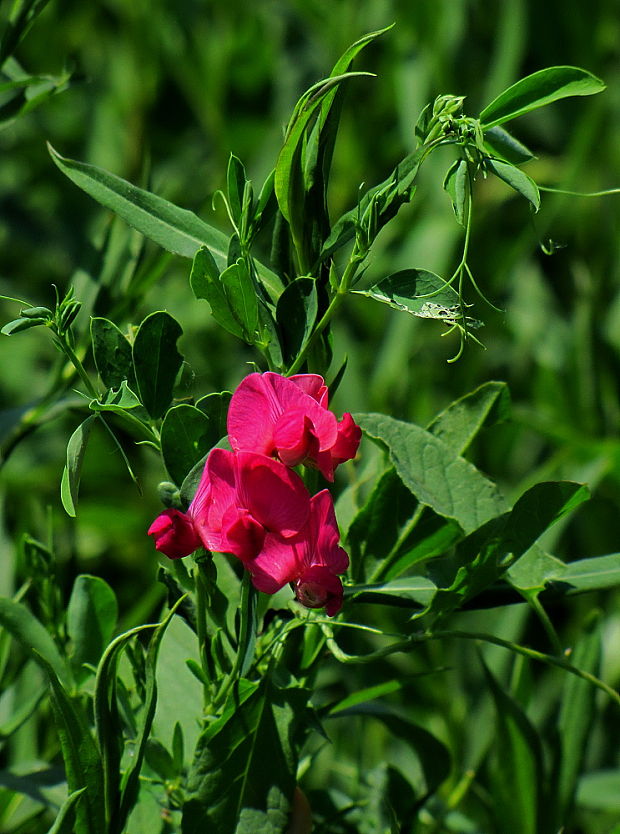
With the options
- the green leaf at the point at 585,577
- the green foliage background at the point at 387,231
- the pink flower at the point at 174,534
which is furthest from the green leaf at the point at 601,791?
the pink flower at the point at 174,534

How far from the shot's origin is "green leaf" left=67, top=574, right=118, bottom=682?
1.24 ft

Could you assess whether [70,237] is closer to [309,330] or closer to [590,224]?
[590,224]

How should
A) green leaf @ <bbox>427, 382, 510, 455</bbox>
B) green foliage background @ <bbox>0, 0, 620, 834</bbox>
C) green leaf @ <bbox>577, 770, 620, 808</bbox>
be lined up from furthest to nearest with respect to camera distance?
1. green foliage background @ <bbox>0, 0, 620, 834</bbox>
2. green leaf @ <bbox>577, 770, 620, 808</bbox>
3. green leaf @ <bbox>427, 382, 510, 455</bbox>

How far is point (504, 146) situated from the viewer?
309 mm

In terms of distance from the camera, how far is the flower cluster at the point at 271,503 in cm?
28

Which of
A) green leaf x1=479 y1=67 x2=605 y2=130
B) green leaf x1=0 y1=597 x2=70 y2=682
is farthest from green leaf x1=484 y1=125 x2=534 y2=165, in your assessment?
green leaf x1=0 y1=597 x2=70 y2=682

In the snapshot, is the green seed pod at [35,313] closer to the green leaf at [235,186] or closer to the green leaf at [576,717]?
the green leaf at [235,186]

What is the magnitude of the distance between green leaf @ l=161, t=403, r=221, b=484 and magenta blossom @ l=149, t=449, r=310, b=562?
2 centimetres

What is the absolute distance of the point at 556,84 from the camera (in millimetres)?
304

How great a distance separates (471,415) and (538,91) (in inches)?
4.8

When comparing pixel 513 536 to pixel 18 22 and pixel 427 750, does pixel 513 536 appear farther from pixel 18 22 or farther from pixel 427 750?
pixel 18 22

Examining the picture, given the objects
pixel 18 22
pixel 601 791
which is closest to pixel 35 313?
pixel 18 22

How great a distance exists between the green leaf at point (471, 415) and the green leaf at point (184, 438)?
102 millimetres

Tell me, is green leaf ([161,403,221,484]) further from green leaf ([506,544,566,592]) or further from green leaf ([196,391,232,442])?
green leaf ([506,544,566,592])
